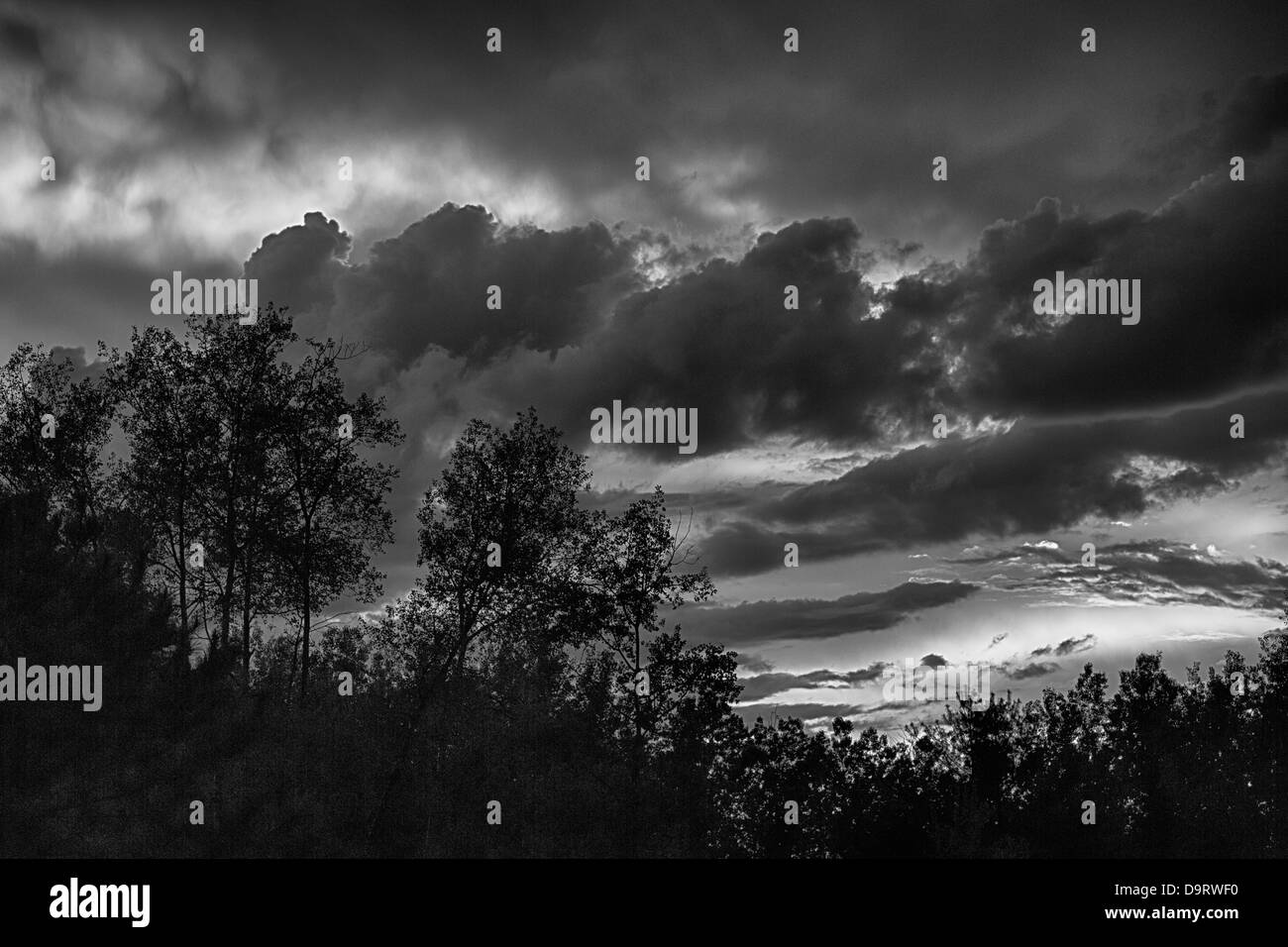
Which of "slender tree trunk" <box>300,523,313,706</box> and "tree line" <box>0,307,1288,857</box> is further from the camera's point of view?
"slender tree trunk" <box>300,523,313,706</box>

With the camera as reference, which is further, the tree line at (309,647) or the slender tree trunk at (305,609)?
the slender tree trunk at (305,609)

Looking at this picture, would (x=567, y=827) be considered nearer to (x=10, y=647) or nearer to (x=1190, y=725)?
(x=10, y=647)

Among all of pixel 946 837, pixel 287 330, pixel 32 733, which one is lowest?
pixel 946 837

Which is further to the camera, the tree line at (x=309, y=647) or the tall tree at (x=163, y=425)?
the tall tree at (x=163, y=425)

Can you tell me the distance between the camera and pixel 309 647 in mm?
50031

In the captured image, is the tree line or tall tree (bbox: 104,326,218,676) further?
tall tree (bbox: 104,326,218,676)

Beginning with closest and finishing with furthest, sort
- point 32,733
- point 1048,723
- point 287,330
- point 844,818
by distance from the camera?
point 32,733, point 287,330, point 844,818, point 1048,723

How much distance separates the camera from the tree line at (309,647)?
2631cm

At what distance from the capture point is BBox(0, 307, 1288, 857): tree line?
26.3 meters
